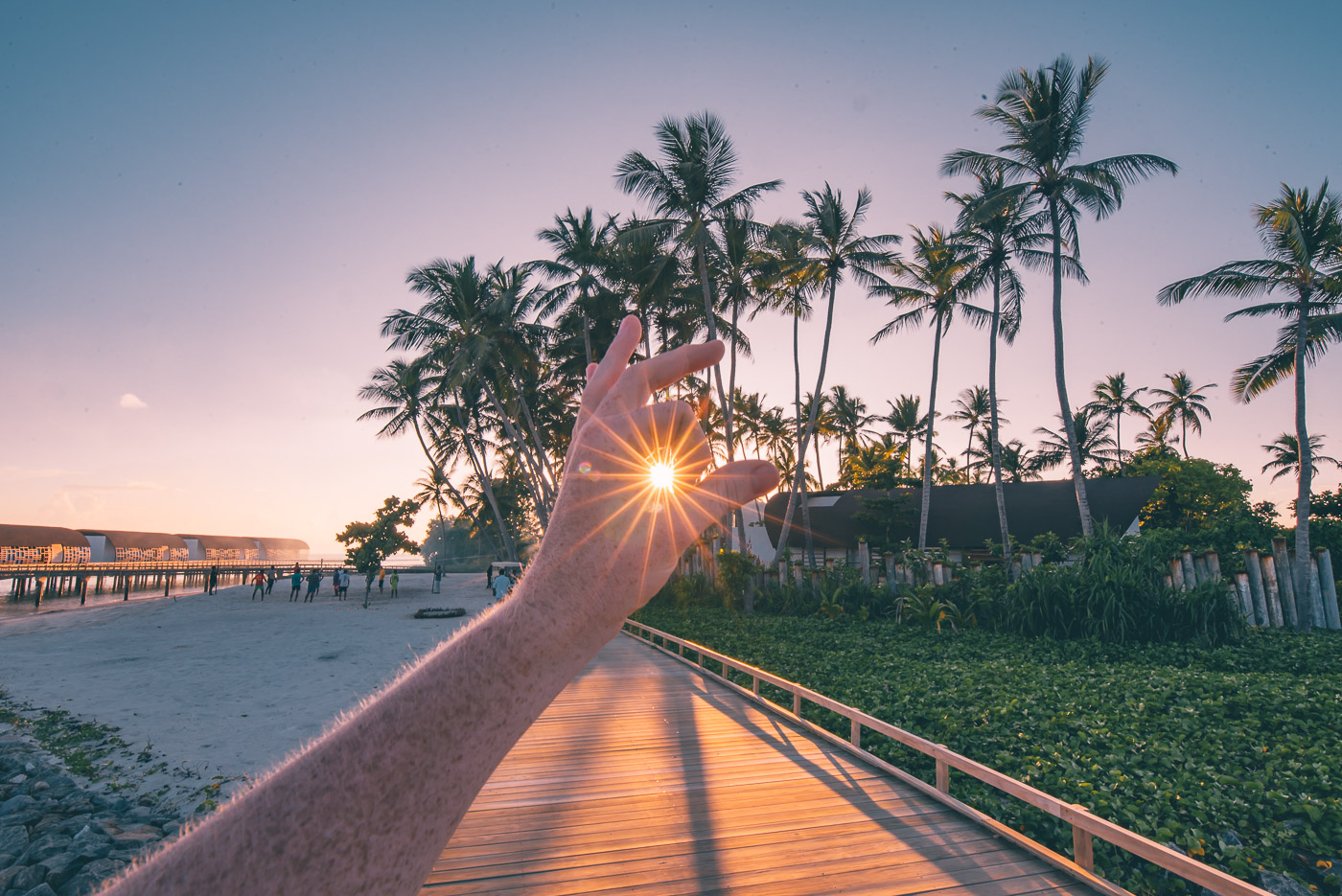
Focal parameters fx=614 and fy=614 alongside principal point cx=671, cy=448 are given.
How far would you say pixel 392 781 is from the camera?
2.49ft

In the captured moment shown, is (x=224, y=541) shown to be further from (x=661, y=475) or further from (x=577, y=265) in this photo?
(x=661, y=475)

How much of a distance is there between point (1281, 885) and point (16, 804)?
12986mm

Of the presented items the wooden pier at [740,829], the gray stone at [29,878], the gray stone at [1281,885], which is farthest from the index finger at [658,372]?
the gray stone at [29,878]

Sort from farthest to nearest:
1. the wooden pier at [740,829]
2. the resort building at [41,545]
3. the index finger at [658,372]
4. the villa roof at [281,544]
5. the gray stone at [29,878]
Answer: the villa roof at [281,544], the resort building at [41,545], the gray stone at [29,878], the wooden pier at [740,829], the index finger at [658,372]

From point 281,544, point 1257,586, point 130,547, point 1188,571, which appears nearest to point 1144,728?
point 1188,571

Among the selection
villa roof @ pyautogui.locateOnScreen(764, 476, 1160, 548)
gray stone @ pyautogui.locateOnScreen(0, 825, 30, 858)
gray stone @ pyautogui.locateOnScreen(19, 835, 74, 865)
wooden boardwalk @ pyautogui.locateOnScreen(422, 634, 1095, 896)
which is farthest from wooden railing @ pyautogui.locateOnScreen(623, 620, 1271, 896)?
villa roof @ pyautogui.locateOnScreen(764, 476, 1160, 548)

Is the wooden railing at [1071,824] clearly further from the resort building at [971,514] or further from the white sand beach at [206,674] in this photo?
the resort building at [971,514]

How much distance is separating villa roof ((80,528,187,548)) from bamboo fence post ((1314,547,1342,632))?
97.6m

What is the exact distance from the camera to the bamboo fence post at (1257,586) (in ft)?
43.1

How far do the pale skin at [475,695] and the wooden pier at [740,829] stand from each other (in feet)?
14.8

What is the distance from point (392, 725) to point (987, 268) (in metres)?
26.1

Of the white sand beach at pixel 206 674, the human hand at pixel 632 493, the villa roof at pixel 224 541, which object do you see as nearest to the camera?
the human hand at pixel 632 493

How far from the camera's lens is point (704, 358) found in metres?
1.29

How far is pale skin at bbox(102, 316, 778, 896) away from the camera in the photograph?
2.30ft
